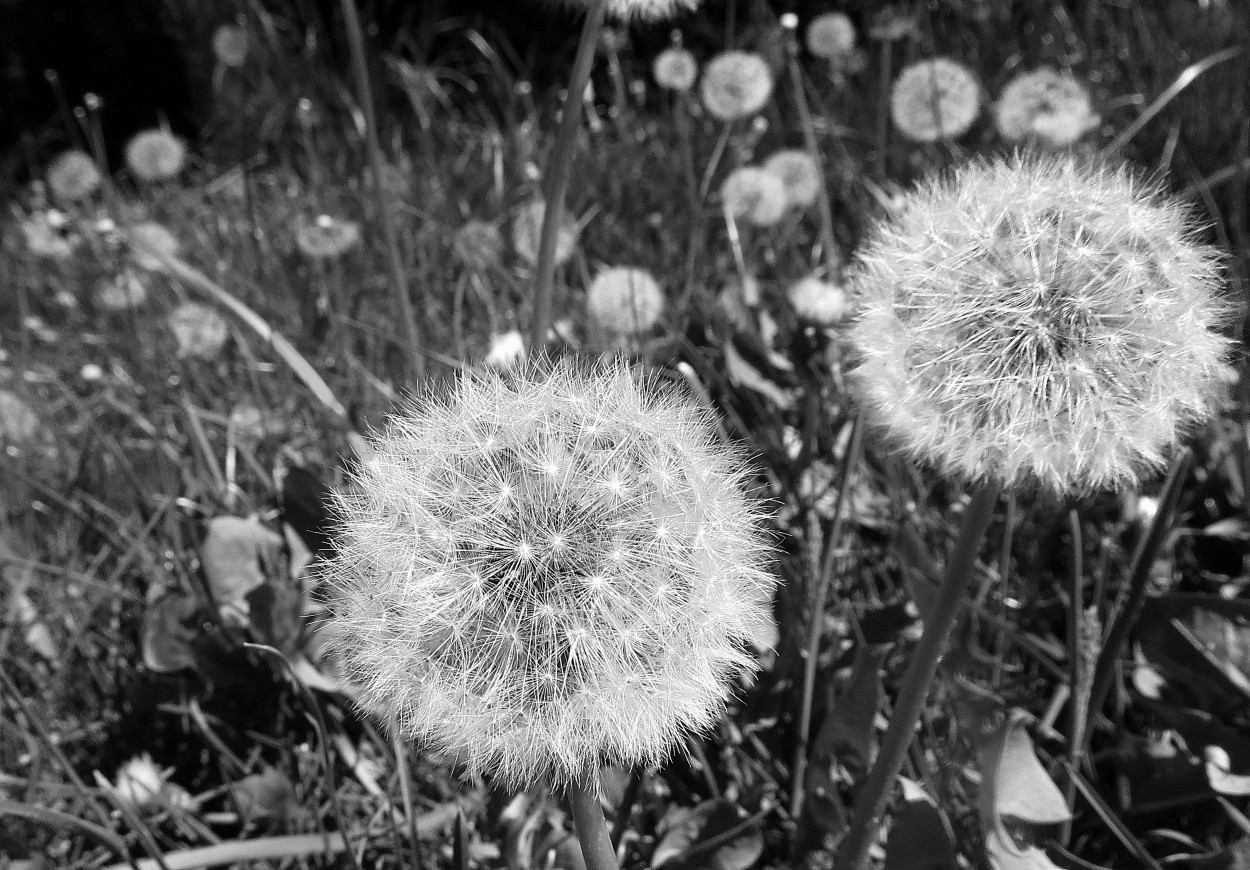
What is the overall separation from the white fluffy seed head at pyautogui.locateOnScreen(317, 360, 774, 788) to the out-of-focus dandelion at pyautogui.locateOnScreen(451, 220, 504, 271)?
1.54m

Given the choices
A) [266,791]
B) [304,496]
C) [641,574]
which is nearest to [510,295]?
[304,496]

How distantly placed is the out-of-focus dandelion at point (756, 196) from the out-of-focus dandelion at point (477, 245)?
0.59 metres

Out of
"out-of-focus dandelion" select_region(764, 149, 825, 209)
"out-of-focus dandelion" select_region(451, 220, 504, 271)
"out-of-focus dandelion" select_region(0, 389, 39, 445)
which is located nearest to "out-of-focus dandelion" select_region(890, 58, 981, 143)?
"out-of-focus dandelion" select_region(764, 149, 825, 209)

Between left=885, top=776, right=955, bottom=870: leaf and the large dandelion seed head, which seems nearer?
the large dandelion seed head

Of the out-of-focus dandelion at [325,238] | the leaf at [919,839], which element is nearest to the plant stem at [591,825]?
the leaf at [919,839]

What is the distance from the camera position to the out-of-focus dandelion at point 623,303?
2305 millimetres

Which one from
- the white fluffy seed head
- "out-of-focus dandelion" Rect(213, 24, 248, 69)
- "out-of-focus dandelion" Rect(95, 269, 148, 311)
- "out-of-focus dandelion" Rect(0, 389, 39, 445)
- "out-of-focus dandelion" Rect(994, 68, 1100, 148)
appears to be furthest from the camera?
"out-of-focus dandelion" Rect(213, 24, 248, 69)

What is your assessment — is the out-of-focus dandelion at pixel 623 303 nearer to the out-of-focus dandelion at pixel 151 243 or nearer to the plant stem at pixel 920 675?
the plant stem at pixel 920 675

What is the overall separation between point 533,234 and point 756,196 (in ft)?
1.87

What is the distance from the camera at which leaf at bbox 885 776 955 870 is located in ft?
4.42

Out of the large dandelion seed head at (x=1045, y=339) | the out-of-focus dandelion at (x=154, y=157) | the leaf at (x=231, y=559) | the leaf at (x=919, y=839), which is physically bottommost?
the leaf at (x=919, y=839)

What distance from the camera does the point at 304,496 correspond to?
70.0 inches

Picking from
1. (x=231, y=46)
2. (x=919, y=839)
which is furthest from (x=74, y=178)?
(x=919, y=839)

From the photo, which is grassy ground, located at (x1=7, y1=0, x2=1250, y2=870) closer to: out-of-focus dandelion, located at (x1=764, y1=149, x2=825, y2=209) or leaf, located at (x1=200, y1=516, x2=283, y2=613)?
leaf, located at (x1=200, y1=516, x2=283, y2=613)
